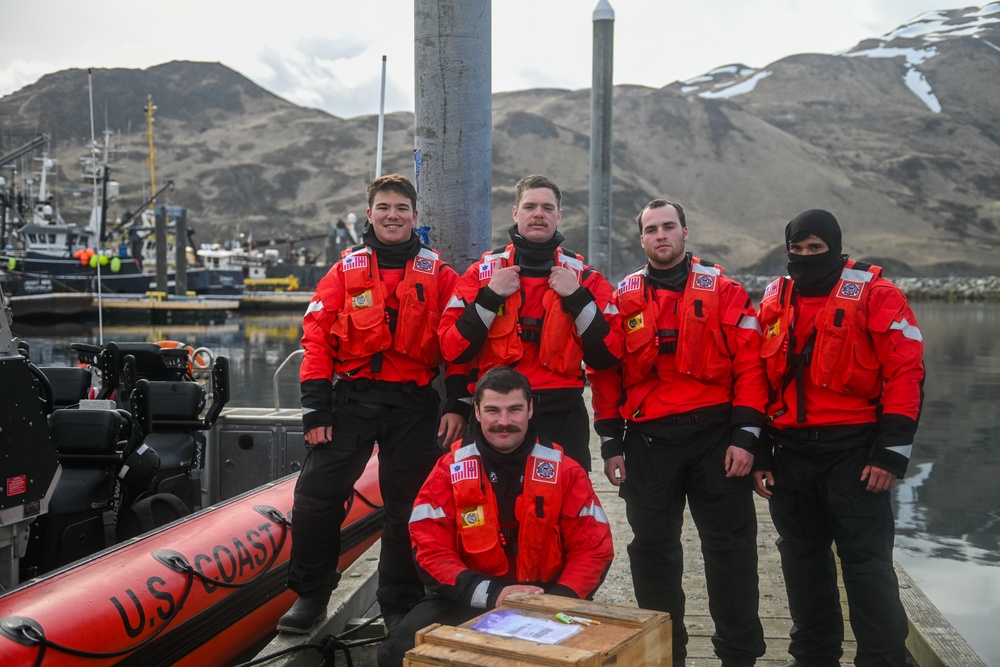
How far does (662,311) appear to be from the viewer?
3885 mm

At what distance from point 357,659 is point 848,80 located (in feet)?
520

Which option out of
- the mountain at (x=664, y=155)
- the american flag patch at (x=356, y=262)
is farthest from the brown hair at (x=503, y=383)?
the mountain at (x=664, y=155)

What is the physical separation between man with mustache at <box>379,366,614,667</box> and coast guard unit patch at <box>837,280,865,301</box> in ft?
4.07

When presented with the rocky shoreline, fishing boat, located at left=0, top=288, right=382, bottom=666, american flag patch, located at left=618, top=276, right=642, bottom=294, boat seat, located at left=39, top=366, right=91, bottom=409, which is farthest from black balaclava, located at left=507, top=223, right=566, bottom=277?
the rocky shoreline

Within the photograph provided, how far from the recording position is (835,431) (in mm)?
3639

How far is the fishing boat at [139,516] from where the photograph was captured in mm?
3678

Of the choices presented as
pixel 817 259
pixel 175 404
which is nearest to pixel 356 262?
pixel 817 259

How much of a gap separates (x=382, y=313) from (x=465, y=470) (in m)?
0.97

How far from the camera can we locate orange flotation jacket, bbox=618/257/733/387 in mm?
3774

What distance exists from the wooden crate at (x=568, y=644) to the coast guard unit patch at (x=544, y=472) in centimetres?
59

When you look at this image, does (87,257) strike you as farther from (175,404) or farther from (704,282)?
(704,282)

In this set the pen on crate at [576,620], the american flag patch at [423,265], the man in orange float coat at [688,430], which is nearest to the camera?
the pen on crate at [576,620]

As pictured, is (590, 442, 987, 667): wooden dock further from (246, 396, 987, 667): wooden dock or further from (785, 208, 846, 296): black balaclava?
(785, 208, 846, 296): black balaclava

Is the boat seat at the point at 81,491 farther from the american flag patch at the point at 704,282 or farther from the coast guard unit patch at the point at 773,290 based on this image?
the coast guard unit patch at the point at 773,290
